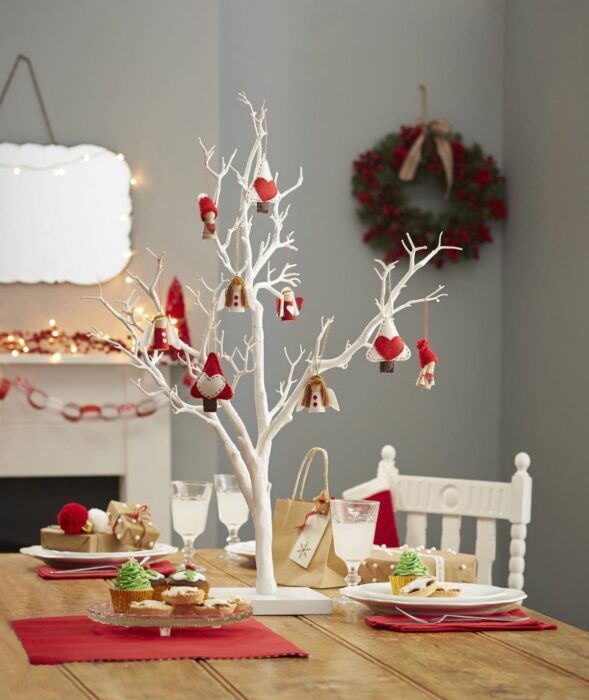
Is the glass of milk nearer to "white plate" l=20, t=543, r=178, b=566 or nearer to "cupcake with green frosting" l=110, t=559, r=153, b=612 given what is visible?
"cupcake with green frosting" l=110, t=559, r=153, b=612

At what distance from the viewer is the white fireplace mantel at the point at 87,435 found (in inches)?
145

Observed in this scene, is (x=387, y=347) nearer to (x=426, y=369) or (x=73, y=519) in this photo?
(x=426, y=369)

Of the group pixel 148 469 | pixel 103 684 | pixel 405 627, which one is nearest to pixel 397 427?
pixel 148 469

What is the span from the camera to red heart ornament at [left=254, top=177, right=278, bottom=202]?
188 cm

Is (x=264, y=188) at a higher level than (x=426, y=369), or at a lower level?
higher

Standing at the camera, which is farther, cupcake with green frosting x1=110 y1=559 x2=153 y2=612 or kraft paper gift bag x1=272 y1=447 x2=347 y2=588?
kraft paper gift bag x1=272 y1=447 x2=347 y2=588

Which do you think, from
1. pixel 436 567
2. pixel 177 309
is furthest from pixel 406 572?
pixel 177 309

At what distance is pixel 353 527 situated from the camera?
1.81m

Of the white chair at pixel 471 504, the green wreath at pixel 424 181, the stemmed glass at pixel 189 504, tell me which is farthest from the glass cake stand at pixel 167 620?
the green wreath at pixel 424 181

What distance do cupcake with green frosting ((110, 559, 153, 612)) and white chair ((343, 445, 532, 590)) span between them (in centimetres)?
90

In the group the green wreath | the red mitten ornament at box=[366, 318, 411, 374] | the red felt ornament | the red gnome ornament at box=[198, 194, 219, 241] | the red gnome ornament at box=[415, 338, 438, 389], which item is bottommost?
the red gnome ornament at box=[415, 338, 438, 389]

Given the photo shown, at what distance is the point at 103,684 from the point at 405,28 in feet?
11.5

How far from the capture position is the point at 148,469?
3795 mm

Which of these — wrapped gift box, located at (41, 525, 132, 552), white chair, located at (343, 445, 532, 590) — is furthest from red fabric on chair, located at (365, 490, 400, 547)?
wrapped gift box, located at (41, 525, 132, 552)
